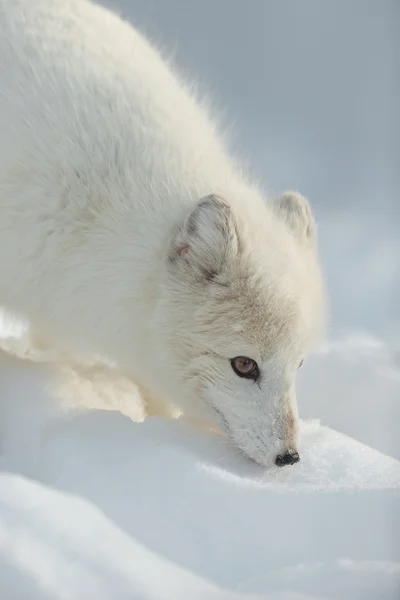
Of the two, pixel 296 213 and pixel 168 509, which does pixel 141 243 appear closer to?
pixel 296 213

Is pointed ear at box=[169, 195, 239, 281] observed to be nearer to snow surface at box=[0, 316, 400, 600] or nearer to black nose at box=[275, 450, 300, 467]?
snow surface at box=[0, 316, 400, 600]

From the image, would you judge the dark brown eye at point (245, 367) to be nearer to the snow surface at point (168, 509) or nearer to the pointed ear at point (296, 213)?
the snow surface at point (168, 509)

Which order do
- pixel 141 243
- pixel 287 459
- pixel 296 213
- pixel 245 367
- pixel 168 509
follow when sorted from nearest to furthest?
pixel 168 509 < pixel 287 459 < pixel 245 367 < pixel 141 243 < pixel 296 213

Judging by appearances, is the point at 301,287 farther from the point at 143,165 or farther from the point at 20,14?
the point at 20,14

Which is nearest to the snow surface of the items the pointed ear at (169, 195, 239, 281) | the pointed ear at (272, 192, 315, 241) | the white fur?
the white fur

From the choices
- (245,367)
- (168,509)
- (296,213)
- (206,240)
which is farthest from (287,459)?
(296,213)

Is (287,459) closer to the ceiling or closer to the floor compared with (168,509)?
closer to the ceiling

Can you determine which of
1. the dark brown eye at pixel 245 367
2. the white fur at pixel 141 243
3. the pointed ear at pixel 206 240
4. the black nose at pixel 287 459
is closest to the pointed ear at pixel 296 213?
the white fur at pixel 141 243
